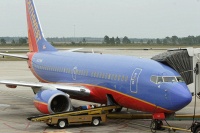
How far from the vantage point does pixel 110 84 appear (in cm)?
2462

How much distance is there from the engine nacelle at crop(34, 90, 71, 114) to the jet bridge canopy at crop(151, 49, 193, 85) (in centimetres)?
629

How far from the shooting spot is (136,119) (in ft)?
86.3

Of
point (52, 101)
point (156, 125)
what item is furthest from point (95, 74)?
point (156, 125)

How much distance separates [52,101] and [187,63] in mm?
7863

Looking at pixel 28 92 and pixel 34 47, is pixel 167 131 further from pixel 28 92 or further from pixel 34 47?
pixel 28 92

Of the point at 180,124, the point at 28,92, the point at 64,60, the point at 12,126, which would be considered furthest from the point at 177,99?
the point at 28,92

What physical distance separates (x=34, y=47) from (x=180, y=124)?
16.5 m

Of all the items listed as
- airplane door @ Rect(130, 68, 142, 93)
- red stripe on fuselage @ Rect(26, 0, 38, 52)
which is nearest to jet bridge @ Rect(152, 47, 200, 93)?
airplane door @ Rect(130, 68, 142, 93)

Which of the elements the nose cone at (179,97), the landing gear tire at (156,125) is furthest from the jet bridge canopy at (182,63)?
the landing gear tire at (156,125)

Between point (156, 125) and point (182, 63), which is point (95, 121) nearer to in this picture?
point (156, 125)

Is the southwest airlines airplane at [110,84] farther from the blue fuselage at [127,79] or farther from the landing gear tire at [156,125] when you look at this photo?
the landing gear tire at [156,125]

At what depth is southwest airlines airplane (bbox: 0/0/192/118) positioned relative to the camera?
70.3 ft

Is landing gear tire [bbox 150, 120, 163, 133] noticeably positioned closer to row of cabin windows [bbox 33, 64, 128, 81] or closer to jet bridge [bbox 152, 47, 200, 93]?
jet bridge [bbox 152, 47, 200, 93]

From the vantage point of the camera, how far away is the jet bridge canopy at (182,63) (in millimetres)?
22172
